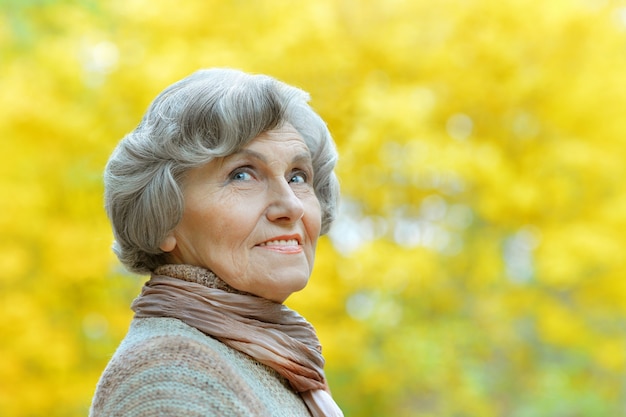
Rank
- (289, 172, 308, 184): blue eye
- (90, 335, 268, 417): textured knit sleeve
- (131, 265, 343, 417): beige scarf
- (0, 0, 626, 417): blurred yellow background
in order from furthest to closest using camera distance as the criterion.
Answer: (0, 0, 626, 417): blurred yellow background < (289, 172, 308, 184): blue eye < (131, 265, 343, 417): beige scarf < (90, 335, 268, 417): textured knit sleeve

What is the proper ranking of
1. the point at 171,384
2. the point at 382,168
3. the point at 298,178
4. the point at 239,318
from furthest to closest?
the point at 382,168, the point at 298,178, the point at 239,318, the point at 171,384

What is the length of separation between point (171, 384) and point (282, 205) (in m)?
0.42

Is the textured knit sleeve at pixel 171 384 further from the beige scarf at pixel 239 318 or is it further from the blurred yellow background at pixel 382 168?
the blurred yellow background at pixel 382 168

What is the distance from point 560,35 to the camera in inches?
273

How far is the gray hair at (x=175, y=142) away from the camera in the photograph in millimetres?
1739

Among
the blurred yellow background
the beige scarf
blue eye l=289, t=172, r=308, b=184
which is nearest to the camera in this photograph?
the beige scarf

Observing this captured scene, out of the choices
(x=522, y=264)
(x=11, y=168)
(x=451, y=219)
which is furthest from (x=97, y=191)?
(x=522, y=264)

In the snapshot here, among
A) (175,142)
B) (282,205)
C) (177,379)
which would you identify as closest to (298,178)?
(282,205)

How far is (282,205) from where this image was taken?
1780 millimetres

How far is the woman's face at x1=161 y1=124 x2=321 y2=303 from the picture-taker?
5.76 feet

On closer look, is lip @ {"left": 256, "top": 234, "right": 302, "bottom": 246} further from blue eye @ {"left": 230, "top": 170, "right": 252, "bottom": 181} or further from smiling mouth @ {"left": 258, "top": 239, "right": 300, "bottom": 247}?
blue eye @ {"left": 230, "top": 170, "right": 252, "bottom": 181}

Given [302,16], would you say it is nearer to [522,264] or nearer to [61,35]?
[61,35]

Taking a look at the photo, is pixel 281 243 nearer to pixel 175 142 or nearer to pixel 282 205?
pixel 282 205

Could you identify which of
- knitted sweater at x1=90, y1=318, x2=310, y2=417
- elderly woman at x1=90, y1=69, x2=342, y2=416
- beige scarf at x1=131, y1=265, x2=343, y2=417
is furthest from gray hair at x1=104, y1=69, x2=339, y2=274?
knitted sweater at x1=90, y1=318, x2=310, y2=417
